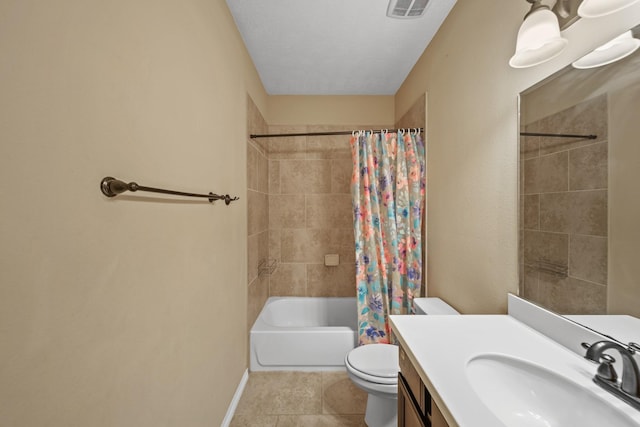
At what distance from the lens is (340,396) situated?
1.89 metres

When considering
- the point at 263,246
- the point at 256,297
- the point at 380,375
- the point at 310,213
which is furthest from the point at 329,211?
the point at 380,375

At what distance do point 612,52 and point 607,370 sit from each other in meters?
0.91

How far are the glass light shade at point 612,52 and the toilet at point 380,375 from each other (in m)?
1.32

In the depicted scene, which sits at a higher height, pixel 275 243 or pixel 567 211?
pixel 567 211

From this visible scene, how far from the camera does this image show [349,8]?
162cm

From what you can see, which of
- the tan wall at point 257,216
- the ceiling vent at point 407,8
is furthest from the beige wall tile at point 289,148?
the ceiling vent at point 407,8

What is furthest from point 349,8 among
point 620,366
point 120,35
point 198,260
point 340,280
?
point 340,280

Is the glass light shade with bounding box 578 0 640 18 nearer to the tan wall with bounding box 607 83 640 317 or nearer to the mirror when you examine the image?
the mirror

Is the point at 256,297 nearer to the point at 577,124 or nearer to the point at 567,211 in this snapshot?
the point at 567,211

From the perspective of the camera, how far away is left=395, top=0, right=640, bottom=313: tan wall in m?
1.17

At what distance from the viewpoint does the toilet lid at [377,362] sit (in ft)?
4.83

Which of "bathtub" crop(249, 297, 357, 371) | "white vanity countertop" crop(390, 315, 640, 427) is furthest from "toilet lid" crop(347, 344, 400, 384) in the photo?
"white vanity countertop" crop(390, 315, 640, 427)

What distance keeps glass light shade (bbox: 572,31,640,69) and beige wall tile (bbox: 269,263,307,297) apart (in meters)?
2.55

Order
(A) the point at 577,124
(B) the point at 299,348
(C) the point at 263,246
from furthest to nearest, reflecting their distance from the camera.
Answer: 1. (C) the point at 263,246
2. (B) the point at 299,348
3. (A) the point at 577,124
